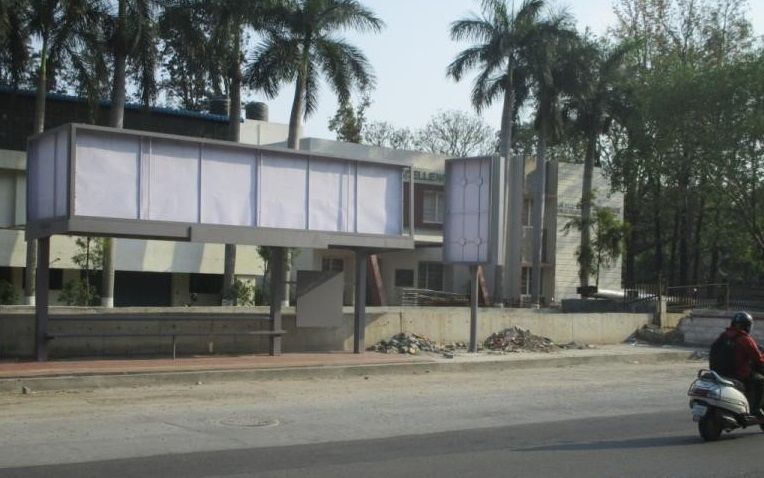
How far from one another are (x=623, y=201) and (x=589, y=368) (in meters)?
33.5

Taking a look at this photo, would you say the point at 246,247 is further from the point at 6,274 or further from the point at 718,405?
the point at 718,405

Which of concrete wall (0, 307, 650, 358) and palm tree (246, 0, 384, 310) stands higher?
palm tree (246, 0, 384, 310)

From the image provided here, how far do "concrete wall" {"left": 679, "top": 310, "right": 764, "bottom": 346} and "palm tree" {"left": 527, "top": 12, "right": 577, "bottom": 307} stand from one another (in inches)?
645

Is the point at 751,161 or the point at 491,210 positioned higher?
the point at 751,161

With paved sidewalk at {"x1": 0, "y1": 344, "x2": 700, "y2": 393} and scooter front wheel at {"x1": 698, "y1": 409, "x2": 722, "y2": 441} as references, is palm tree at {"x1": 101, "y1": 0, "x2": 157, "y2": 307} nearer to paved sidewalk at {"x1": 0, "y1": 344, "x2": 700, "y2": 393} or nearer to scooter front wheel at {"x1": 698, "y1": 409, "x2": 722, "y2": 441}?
paved sidewalk at {"x1": 0, "y1": 344, "x2": 700, "y2": 393}

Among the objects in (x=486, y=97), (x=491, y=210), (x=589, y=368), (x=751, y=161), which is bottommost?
(x=589, y=368)

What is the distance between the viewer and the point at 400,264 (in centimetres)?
4762

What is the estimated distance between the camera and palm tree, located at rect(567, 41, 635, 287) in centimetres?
4900

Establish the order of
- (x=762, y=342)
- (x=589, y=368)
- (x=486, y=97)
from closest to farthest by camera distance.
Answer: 1. (x=589, y=368)
2. (x=762, y=342)
3. (x=486, y=97)

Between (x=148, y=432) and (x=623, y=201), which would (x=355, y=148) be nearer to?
(x=623, y=201)

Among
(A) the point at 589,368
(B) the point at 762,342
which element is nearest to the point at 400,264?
(B) the point at 762,342

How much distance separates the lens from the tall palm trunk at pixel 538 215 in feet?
157

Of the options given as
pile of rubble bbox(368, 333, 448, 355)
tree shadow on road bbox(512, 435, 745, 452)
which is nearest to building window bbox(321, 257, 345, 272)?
pile of rubble bbox(368, 333, 448, 355)

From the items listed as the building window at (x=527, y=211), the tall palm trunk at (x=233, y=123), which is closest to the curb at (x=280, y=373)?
the tall palm trunk at (x=233, y=123)
